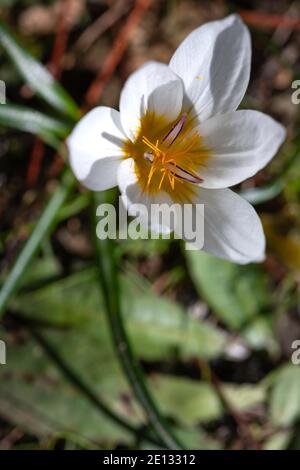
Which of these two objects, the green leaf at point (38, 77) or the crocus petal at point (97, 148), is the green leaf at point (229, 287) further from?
the crocus petal at point (97, 148)

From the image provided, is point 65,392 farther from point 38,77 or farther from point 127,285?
point 38,77

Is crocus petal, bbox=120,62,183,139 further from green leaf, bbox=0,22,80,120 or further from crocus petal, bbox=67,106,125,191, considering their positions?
green leaf, bbox=0,22,80,120

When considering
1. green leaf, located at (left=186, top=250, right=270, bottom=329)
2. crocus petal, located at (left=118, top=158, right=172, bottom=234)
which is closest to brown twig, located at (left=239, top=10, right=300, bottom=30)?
green leaf, located at (left=186, top=250, right=270, bottom=329)

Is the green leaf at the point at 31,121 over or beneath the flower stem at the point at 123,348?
over

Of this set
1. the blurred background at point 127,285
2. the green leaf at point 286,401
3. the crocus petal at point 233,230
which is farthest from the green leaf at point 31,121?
the green leaf at point 286,401

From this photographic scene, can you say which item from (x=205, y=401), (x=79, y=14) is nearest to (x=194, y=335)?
(x=205, y=401)

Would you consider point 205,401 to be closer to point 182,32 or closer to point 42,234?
point 42,234
